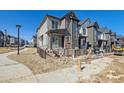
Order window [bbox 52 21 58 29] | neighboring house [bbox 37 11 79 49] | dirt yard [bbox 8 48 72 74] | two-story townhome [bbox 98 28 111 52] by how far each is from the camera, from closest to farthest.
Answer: dirt yard [bbox 8 48 72 74] → neighboring house [bbox 37 11 79 49] → window [bbox 52 21 58 29] → two-story townhome [bbox 98 28 111 52]

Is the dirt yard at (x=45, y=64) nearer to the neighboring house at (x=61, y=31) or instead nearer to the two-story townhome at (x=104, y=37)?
the neighboring house at (x=61, y=31)

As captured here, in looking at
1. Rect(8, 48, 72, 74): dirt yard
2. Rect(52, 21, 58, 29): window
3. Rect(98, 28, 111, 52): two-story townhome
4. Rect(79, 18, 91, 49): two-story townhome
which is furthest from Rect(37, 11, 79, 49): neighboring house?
Rect(98, 28, 111, 52): two-story townhome

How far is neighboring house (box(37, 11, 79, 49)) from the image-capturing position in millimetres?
19734

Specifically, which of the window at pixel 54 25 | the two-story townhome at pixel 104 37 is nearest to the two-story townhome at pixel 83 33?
the two-story townhome at pixel 104 37

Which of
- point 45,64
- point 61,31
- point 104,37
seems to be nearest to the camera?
point 45,64

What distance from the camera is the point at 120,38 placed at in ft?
161

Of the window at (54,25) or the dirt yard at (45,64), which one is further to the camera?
the window at (54,25)

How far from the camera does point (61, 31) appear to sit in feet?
67.6

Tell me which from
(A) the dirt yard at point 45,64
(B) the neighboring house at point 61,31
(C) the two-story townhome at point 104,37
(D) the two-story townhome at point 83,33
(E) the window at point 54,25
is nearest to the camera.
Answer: (A) the dirt yard at point 45,64

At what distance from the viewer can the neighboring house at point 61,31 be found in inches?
777

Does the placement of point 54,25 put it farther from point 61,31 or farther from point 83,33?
point 83,33

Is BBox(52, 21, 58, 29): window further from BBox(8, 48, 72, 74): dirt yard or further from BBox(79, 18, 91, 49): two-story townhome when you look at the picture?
BBox(8, 48, 72, 74): dirt yard

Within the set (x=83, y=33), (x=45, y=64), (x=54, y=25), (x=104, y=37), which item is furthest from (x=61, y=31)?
(x=104, y=37)
